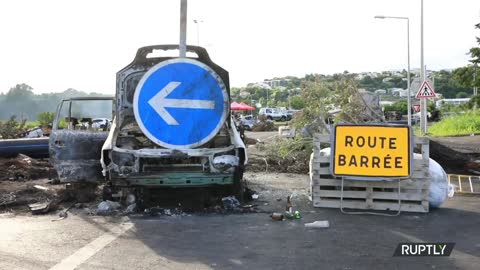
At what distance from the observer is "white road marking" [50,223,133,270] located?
5191 millimetres

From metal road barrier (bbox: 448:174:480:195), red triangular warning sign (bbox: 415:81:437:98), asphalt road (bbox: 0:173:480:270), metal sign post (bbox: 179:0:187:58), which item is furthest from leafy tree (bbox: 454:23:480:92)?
metal sign post (bbox: 179:0:187:58)

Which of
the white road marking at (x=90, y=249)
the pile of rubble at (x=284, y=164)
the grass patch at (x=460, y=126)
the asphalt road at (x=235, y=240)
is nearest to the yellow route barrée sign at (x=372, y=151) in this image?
the asphalt road at (x=235, y=240)

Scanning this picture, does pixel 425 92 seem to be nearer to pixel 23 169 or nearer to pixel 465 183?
pixel 465 183

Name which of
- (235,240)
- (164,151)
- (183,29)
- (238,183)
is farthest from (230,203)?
(183,29)

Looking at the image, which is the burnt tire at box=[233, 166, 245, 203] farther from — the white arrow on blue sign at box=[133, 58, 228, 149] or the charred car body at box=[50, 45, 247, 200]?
the white arrow on blue sign at box=[133, 58, 228, 149]

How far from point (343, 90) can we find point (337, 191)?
20.8 ft

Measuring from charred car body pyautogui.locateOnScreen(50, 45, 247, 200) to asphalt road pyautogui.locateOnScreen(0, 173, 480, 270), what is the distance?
532 mm

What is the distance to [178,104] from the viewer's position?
770 centimetres

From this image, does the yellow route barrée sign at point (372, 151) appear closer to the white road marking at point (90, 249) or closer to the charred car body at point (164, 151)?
the charred car body at point (164, 151)

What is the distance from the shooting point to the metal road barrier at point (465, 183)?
10.2m

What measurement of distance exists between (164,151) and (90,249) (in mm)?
2179

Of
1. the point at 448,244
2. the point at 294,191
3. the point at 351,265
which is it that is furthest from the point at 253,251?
the point at 294,191

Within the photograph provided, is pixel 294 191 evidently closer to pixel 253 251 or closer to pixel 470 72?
pixel 253 251

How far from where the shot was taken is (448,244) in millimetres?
5945
